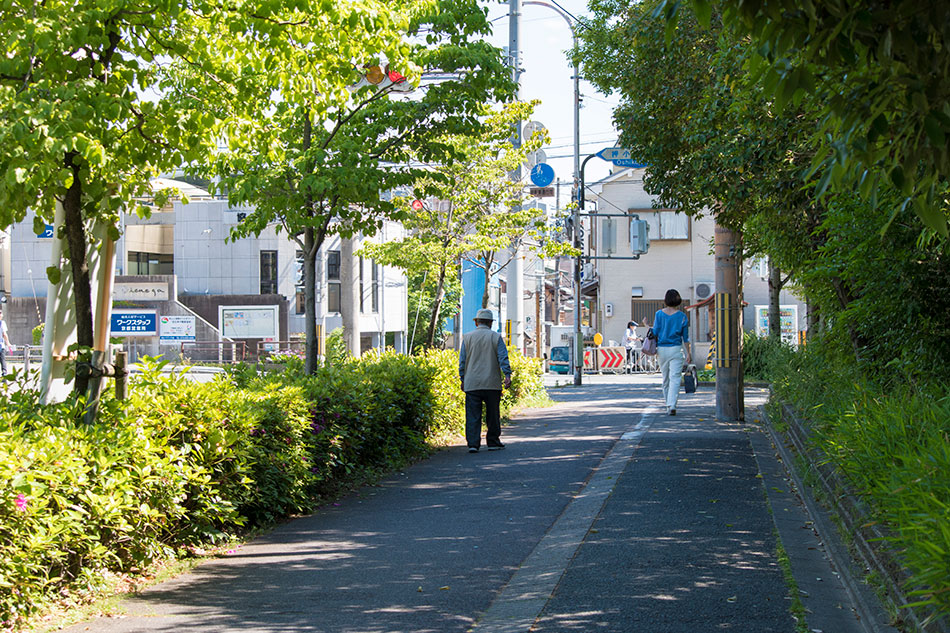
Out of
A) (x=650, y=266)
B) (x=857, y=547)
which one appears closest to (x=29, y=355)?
(x=857, y=547)

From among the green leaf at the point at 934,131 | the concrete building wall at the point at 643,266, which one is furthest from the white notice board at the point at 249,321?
the green leaf at the point at 934,131

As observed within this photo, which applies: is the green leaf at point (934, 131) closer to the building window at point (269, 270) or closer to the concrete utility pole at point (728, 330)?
the concrete utility pole at point (728, 330)

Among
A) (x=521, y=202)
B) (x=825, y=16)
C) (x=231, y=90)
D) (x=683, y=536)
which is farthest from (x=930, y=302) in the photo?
(x=521, y=202)

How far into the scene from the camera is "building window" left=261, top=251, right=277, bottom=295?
4112 cm

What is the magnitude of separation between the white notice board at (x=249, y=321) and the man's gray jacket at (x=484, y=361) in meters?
23.3

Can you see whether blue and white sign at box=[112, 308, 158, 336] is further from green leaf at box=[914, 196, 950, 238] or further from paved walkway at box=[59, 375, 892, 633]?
green leaf at box=[914, 196, 950, 238]

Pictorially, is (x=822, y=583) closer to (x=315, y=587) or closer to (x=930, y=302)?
(x=315, y=587)

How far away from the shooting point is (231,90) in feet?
24.1

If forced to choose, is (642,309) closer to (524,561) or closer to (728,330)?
(728,330)

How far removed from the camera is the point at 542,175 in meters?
23.8

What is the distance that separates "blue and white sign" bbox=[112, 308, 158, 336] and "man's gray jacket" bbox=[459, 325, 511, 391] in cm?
862

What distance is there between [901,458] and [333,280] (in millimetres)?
35352

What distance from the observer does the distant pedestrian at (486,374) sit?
11.6 m

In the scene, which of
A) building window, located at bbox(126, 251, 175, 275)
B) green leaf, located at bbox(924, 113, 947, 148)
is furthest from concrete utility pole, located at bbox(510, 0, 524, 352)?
building window, located at bbox(126, 251, 175, 275)
